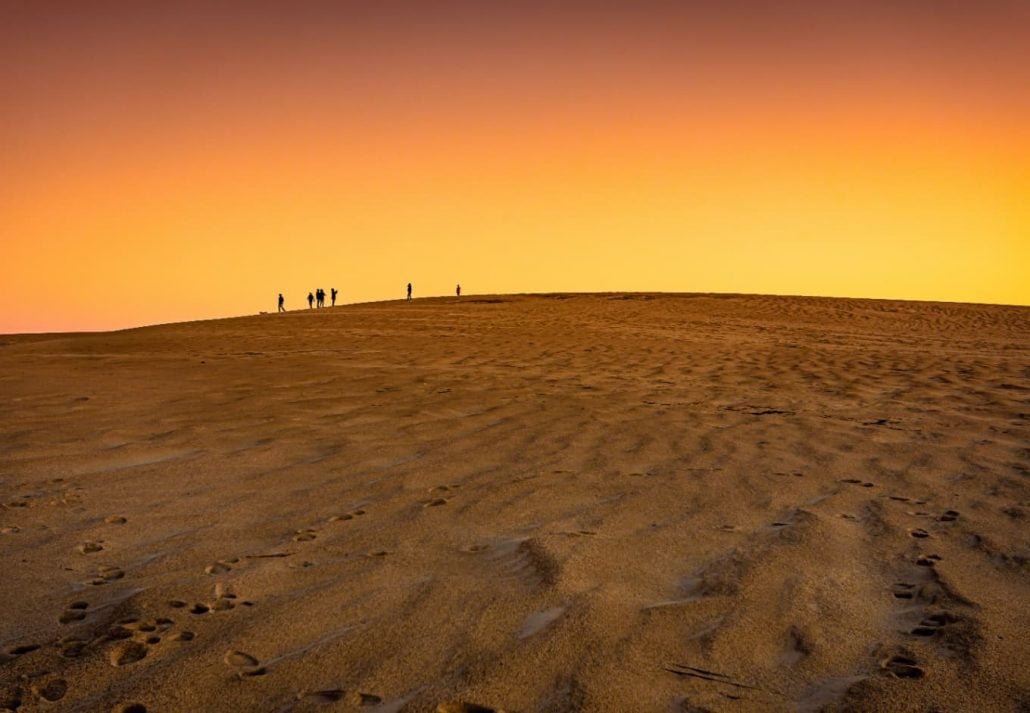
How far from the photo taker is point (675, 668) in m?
2.62

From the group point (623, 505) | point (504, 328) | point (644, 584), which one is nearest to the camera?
point (644, 584)

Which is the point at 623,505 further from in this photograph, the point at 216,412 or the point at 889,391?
the point at 889,391

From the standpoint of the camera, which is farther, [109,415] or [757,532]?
[109,415]

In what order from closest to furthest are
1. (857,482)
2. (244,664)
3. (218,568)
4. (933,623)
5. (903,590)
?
(244,664)
(933,623)
(903,590)
(218,568)
(857,482)

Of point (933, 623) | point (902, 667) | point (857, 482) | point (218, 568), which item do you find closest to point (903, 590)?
point (933, 623)

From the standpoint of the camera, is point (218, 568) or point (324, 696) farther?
point (218, 568)

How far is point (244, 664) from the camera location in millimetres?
2625

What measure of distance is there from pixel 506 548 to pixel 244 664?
148cm

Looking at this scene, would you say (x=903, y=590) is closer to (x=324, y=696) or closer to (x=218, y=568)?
(x=324, y=696)

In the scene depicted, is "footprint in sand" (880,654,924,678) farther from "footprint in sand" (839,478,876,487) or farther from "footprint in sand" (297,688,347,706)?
"footprint in sand" (839,478,876,487)

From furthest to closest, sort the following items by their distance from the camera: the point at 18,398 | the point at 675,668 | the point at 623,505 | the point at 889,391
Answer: the point at 889,391 < the point at 18,398 < the point at 623,505 < the point at 675,668

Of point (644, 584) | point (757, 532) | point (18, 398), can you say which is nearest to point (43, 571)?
point (644, 584)

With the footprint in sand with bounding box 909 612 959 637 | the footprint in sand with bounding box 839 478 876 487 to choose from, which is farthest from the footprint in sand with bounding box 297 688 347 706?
the footprint in sand with bounding box 839 478 876 487

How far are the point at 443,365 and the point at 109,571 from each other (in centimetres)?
840
